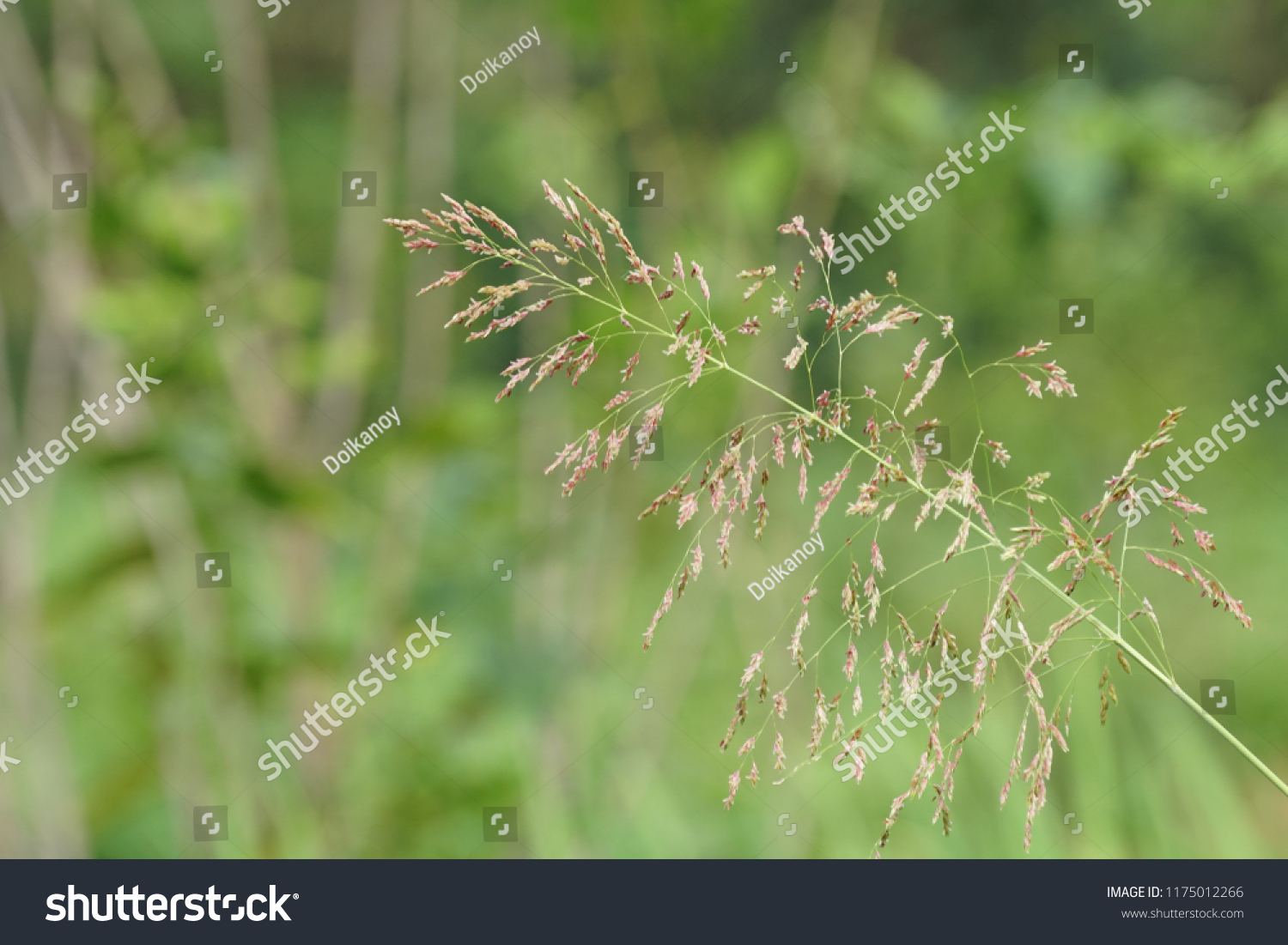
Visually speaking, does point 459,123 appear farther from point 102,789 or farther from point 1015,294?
point 102,789

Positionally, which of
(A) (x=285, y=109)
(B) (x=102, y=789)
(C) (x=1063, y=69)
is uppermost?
(A) (x=285, y=109)

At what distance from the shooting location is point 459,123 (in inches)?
90.9

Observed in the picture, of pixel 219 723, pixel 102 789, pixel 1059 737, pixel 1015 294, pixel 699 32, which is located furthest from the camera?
pixel 1015 294

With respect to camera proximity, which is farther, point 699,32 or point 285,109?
point 285,109

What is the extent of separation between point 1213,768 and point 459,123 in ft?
6.82

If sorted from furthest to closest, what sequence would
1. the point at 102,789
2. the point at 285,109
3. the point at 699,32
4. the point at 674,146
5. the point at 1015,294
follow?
the point at 285,109 < the point at 1015,294 < the point at 674,146 < the point at 699,32 < the point at 102,789

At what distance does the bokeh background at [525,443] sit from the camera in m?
1.21

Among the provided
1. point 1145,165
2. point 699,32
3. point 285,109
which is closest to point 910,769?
point 1145,165

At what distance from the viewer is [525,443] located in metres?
1.60

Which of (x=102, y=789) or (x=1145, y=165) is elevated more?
(x=1145, y=165)

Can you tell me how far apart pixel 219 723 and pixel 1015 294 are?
171cm

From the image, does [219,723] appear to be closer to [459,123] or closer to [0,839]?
[0,839]

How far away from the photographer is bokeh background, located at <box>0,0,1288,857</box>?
3.98 feet

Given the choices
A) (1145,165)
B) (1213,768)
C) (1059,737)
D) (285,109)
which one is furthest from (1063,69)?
(285,109)
